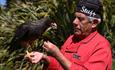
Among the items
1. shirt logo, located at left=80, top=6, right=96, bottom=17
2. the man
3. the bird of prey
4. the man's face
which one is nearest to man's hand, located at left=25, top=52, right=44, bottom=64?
the man

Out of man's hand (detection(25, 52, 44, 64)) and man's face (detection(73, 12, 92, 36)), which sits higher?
man's face (detection(73, 12, 92, 36))

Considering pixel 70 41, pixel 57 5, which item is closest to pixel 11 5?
pixel 57 5

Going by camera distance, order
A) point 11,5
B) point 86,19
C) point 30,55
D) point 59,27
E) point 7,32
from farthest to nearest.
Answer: point 11,5, point 7,32, point 59,27, point 86,19, point 30,55

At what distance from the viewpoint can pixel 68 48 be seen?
15.4 feet

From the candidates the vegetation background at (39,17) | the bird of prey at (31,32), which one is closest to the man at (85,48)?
the bird of prey at (31,32)

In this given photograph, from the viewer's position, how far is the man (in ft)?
13.6

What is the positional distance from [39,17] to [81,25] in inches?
309

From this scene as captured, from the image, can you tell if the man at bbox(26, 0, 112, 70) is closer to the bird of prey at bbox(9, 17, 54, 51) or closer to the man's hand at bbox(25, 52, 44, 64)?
the man's hand at bbox(25, 52, 44, 64)

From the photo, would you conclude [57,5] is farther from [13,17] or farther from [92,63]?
[92,63]

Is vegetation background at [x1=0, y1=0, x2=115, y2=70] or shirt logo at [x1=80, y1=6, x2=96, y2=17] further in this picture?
vegetation background at [x1=0, y1=0, x2=115, y2=70]

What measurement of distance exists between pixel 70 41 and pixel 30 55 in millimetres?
709

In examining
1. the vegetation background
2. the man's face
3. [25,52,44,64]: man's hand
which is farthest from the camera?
the vegetation background

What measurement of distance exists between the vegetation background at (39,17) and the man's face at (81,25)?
651cm

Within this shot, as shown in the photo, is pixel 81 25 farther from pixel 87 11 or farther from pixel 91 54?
pixel 91 54
